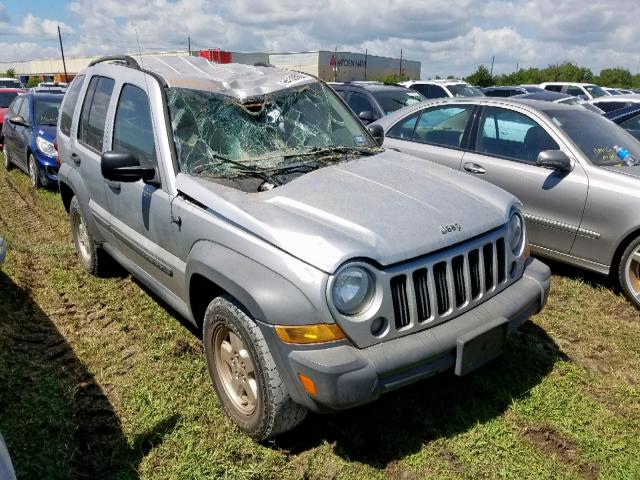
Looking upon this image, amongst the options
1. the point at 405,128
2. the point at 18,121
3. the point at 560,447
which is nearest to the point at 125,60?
the point at 405,128

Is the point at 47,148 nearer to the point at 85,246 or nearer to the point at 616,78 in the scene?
the point at 85,246

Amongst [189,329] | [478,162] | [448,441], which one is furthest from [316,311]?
[478,162]

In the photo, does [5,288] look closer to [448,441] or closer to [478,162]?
[448,441]

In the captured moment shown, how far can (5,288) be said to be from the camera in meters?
4.68

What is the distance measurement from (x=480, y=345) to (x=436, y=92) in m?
14.4

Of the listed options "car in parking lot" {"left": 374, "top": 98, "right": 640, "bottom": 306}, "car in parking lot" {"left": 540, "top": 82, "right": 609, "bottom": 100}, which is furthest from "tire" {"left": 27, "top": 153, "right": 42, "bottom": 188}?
"car in parking lot" {"left": 540, "top": 82, "right": 609, "bottom": 100}

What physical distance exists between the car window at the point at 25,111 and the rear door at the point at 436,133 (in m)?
6.22

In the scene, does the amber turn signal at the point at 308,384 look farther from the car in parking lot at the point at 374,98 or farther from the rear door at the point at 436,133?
the car in parking lot at the point at 374,98

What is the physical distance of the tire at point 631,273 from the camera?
13.9 ft

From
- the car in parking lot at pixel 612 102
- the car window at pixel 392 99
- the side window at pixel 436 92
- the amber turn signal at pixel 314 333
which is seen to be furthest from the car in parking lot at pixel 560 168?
the side window at pixel 436 92

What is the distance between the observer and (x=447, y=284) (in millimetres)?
2564

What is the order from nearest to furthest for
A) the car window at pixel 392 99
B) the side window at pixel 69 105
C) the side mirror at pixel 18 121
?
1. the side window at pixel 69 105
2. the side mirror at pixel 18 121
3. the car window at pixel 392 99

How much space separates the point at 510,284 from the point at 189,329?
7.81 ft

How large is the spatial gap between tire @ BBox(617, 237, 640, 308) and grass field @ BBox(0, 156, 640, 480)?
119 millimetres
